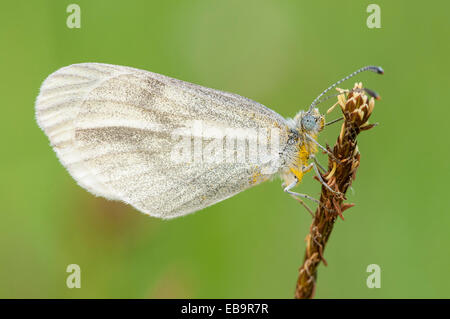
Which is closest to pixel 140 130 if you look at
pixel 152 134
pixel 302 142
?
pixel 152 134

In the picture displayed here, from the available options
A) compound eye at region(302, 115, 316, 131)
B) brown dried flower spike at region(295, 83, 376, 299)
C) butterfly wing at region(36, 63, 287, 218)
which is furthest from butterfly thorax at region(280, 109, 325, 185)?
brown dried flower spike at region(295, 83, 376, 299)

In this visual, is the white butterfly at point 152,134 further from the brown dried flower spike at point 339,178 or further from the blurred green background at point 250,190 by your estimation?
the brown dried flower spike at point 339,178

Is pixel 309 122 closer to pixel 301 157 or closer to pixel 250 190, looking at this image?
pixel 301 157

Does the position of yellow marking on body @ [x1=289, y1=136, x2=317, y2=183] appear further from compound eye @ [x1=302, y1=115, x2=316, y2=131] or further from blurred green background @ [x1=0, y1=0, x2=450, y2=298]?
blurred green background @ [x1=0, y1=0, x2=450, y2=298]

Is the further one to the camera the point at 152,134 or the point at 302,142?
the point at 152,134

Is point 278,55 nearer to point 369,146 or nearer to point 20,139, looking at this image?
point 369,146

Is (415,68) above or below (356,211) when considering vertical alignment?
above
